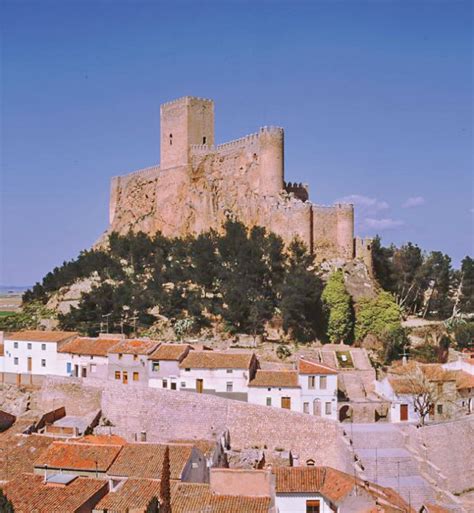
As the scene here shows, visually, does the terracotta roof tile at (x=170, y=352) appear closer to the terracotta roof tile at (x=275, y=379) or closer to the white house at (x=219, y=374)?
the white house at (x=219, y=374)

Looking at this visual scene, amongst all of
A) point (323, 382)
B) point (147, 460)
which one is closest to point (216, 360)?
point (323, 382)

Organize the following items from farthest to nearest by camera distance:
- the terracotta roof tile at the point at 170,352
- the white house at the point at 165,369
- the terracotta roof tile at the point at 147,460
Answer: the terracotta roof tile at the point at 170,352, the white house at the point at 165,369, the terracotta roof tile at the point at 147,460

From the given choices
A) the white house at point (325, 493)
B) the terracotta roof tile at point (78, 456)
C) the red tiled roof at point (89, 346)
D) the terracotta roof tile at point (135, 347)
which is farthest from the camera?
the red tiled roof at point (89, 346)

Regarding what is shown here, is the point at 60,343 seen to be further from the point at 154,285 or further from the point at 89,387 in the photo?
the point at 154,285

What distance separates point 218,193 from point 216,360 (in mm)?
16876

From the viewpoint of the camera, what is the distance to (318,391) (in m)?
27.2

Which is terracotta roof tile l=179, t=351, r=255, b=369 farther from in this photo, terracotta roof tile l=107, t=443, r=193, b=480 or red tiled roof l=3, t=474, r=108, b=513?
red tiled roof l=3, t=474, r=108, b=513

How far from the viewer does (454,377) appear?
2908 cm

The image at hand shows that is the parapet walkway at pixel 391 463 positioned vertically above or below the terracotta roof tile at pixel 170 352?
below

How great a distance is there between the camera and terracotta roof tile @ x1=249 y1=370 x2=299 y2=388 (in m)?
27.2

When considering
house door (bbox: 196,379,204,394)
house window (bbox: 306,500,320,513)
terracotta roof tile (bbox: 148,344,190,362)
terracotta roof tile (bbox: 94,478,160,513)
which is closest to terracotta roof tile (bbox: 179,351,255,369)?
terracotta roof tile (bbox: 148,344,190,362)

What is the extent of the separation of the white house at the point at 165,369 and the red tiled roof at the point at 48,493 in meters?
7.49

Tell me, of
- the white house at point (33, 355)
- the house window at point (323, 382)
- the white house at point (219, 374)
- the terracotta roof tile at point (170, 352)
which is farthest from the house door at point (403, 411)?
the white house at point (33, 355)

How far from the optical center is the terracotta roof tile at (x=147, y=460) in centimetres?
2161
